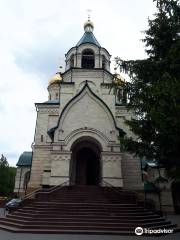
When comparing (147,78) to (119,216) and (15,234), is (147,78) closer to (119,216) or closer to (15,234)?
(119,216)

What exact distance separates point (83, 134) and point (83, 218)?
837cm

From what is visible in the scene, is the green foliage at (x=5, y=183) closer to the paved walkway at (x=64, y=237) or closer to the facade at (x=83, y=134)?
the facade at (x=83, y=134)

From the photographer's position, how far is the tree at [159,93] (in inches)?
317

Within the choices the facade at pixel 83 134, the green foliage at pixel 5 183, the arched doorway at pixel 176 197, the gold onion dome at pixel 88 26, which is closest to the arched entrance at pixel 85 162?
the facade at pixel 83 134

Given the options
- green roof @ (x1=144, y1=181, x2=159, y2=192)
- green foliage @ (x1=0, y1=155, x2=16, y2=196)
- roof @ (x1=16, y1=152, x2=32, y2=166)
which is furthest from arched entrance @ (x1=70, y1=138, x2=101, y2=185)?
green foliage @ (x1=0, y1=155, x2=16, y2=196)

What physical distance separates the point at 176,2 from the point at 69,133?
37.9 ft

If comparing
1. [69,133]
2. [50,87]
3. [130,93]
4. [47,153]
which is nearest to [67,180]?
[69,133]

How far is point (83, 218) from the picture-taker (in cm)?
1153

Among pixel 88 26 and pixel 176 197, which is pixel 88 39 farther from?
pixel 176 197

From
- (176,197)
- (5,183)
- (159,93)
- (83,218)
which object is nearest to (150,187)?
(176,197)

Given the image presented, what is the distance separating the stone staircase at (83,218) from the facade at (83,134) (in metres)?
4.08

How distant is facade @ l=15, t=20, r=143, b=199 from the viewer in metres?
18.8

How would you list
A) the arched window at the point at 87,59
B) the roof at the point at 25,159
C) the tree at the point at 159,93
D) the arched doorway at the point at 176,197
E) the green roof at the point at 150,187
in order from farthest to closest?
the roof at the point at 25,159 < the arched window at the point at 87,59 < the arched doorway at the point at 176,197 < the green roof at the point at 150,187 < the tree at the point at 159,93

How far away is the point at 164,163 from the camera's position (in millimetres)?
9617
